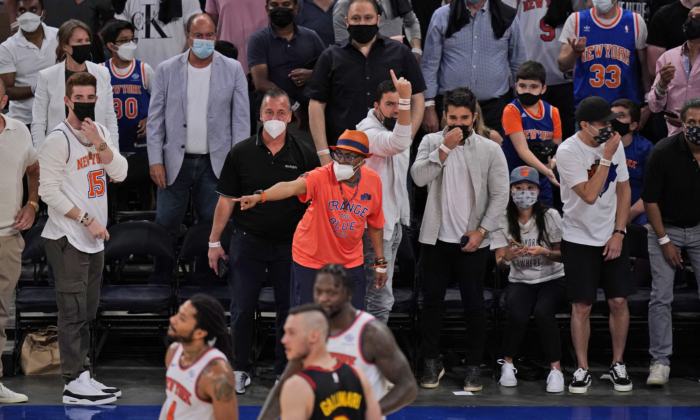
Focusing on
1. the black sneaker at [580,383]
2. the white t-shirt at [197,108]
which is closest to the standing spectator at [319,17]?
the white t-shirt at [197,108]

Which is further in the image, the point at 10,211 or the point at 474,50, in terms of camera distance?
the point at 474,50

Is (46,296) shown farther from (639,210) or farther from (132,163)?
(639,210)

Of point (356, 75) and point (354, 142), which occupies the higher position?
point (356, 75)

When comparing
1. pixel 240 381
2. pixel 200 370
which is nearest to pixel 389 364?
pixel 200 370

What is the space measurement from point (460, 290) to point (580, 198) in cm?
111

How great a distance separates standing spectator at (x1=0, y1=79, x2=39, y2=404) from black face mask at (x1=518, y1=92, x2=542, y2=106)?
3.82 metres

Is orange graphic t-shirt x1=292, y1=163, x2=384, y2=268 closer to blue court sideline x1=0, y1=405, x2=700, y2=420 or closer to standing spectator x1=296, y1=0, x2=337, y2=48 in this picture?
blue court sideline x1=0, y1=405, x2=700, y2=420

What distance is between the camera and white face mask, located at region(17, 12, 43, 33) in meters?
7.61

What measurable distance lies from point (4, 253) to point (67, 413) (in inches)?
46.6

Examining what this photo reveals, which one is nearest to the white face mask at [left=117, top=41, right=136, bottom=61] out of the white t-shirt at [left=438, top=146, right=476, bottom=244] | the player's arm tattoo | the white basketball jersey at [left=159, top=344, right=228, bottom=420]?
the white t-shirt at [left=438, top=146, right=476, bottom=244]

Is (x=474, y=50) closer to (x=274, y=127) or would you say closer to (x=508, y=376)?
(x=274, y=127)

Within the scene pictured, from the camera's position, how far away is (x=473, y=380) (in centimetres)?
668

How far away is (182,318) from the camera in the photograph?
395cm

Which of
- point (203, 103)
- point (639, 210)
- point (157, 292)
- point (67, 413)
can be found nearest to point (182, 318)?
point (67, 413)
